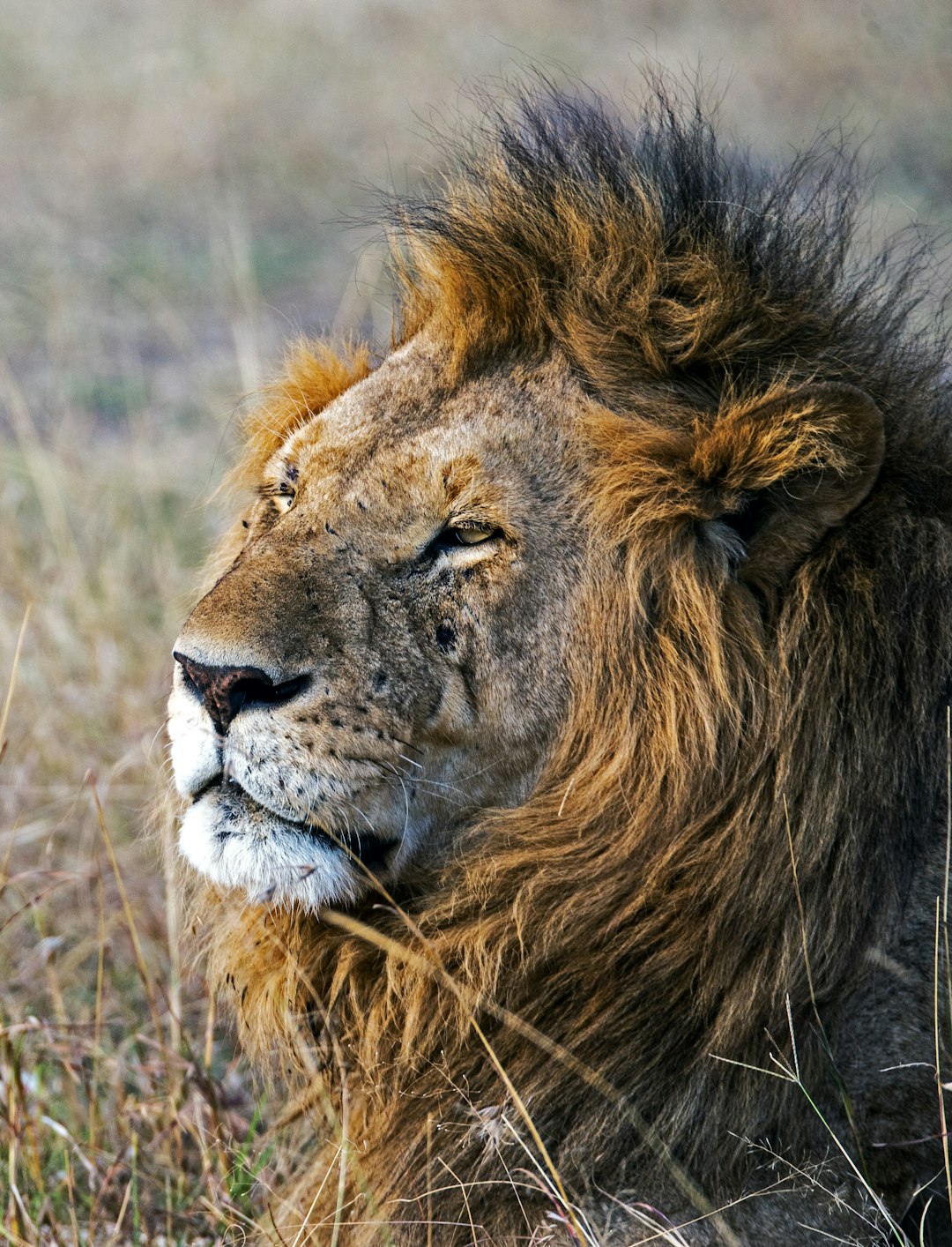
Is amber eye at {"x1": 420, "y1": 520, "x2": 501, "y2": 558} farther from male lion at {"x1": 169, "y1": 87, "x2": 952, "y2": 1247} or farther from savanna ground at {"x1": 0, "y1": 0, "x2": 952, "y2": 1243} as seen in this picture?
savanna ground at {"x1": 0, "y1": 0, "x2": 952, "y2": 1243}

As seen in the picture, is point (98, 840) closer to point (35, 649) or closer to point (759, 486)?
point (35, 649)

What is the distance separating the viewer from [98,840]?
4695 millimetres

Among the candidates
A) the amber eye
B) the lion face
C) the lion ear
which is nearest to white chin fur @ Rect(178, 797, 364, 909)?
the lion face

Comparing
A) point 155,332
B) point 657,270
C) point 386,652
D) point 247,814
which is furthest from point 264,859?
point 155,332

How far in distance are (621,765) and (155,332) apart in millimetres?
7581

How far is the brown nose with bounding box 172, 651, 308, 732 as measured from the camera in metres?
2.31

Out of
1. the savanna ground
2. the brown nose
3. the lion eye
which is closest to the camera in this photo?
the brown nose

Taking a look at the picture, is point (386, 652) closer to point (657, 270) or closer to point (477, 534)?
point (477, 534)

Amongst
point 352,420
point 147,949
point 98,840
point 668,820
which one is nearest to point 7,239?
point 98,840

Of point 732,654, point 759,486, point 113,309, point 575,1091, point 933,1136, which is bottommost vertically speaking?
point 933,1136

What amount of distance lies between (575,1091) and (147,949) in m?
2.08

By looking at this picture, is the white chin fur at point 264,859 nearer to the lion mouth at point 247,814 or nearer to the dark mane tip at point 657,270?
the lion mouth at point 247,814

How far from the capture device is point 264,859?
7.81 ft

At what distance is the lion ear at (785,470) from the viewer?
2359mm
